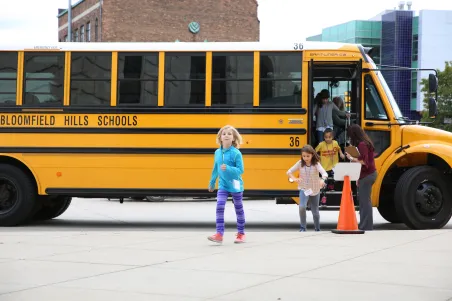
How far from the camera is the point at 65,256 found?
A: 973 centimetres

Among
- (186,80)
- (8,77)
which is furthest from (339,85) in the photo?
(8,77)

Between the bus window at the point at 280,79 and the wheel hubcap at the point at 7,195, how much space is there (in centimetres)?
423

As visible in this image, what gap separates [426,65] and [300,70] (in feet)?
248

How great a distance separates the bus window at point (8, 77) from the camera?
14.9 metres

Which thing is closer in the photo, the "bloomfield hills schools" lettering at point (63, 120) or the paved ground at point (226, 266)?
the paved ground at point (226, 266)

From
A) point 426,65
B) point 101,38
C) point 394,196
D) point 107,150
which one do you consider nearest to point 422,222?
point 394,196

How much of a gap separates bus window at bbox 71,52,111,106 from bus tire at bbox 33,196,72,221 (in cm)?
234

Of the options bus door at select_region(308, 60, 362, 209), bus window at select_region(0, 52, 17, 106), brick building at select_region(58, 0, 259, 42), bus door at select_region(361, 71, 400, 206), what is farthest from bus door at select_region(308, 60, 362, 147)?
brick building at select_region(58, 0, 259, 42)

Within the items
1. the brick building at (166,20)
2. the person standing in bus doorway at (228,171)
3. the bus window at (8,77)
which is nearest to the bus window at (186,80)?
the bus window at (8,77)

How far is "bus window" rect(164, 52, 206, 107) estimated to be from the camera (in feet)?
47.7

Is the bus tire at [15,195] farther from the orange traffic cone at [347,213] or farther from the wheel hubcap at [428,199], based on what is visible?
the wheel hubcap at [428,199]

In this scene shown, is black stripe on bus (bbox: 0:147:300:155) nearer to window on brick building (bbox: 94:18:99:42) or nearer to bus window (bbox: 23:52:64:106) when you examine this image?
bus window (bbox: 23:52:64:106)

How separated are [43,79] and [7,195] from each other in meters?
1.97

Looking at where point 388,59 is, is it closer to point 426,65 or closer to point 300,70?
point 426,65
